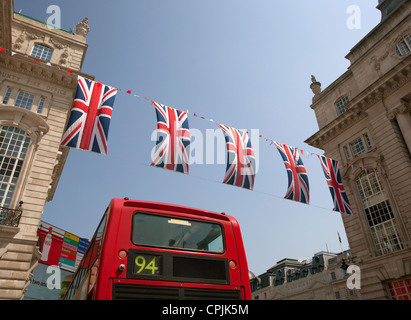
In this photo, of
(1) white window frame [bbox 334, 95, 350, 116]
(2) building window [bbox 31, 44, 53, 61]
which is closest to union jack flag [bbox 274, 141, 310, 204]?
(1) white window frame [bbox 334, 95, 350, 116]

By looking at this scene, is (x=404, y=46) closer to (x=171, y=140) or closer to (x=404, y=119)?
(x=404, y=119)

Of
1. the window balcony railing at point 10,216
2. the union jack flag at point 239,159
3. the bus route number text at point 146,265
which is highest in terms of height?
the union jack flag at point 239,159

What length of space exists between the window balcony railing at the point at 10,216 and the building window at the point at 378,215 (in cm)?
2314

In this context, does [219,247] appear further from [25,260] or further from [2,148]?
[2,148]

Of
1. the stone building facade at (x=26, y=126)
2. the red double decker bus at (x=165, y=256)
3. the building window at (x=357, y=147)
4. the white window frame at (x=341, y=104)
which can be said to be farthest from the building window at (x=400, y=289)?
the stone building facade at (x=26, y=126)

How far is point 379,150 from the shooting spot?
71.8 ft

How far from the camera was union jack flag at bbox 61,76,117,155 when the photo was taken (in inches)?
447

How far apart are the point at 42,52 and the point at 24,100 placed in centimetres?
547

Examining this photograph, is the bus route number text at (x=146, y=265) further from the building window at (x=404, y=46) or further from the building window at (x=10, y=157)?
the building window at (x=404, y=46)

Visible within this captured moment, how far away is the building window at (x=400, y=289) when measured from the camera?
17922 millimetres

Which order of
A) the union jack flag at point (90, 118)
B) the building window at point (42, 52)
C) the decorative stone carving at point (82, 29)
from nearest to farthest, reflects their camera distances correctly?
the union jack flag at point (90, 118) → the building window at point (42, 52) → the decorative stone carving at point (82, 29)

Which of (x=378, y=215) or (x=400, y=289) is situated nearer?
(x=400, y=289)

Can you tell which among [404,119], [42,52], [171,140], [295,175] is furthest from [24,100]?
[404,119]

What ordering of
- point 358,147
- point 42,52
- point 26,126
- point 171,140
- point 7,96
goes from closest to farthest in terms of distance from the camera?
point 171,140 → point 26,126 → point 7,96 → point 42,52 → point 358,147
